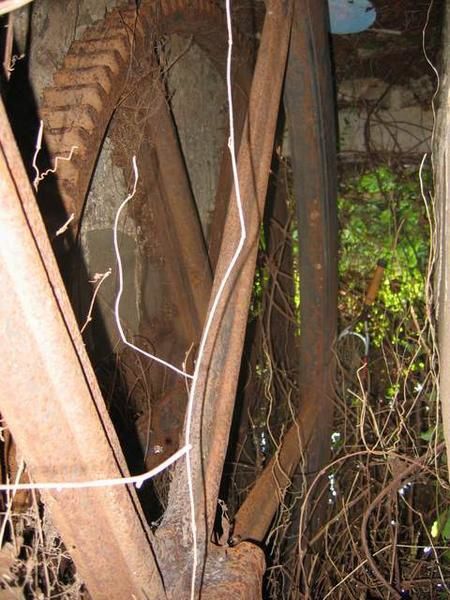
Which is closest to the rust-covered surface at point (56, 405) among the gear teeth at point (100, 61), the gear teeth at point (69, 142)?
the gear teeth at point (69, 142)

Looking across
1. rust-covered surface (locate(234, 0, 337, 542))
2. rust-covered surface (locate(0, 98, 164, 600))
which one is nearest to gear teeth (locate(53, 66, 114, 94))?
rust-covered surface (locate(234, 0, 337, 542))

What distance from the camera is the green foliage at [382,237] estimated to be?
4.52 meters

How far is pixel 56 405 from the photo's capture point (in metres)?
0.82

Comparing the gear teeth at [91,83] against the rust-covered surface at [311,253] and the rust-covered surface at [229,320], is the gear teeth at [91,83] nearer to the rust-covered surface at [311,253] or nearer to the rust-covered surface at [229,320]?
the rust-covered surface at [229,320]

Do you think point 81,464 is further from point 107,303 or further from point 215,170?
point 215,170

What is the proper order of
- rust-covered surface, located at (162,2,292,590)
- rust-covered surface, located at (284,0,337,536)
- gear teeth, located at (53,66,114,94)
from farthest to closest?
1. rust-covered surface, located at (284,0,337,536)
2. gear teeth, located at (53,66,114,94)
3. rust-covered surface, located at (162,2,292,590)

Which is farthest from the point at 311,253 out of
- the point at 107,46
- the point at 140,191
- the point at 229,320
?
the point at 229,320

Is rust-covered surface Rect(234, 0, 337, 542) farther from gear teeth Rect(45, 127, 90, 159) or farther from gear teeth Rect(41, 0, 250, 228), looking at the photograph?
gear teeth Rect(45, 127, 90, 159)

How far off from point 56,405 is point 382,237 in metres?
4.24

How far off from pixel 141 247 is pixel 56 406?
6.39 feet

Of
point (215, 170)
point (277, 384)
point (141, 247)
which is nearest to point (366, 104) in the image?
point (215, 170)

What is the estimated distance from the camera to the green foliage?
4523mm

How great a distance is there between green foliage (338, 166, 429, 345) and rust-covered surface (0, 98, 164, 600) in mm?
3691

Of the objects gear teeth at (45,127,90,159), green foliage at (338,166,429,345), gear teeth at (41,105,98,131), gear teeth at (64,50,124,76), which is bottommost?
green foliage at (338,166,429,345)
